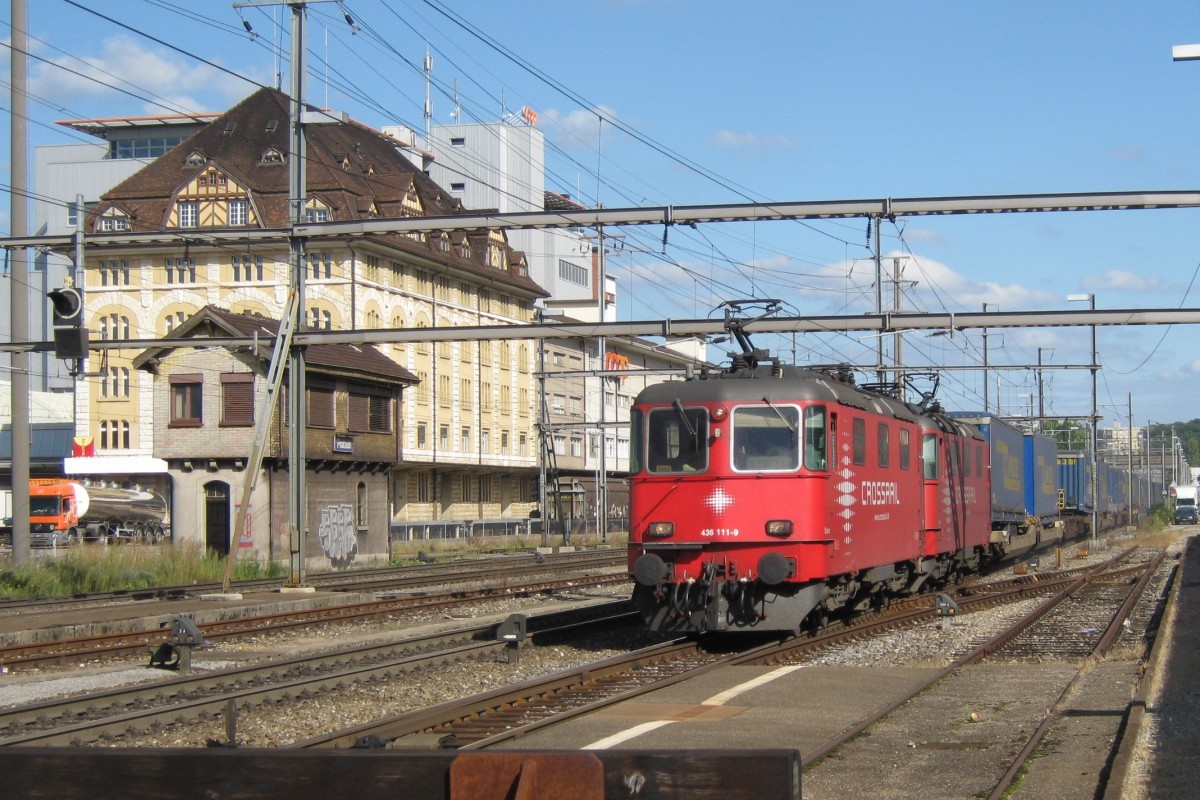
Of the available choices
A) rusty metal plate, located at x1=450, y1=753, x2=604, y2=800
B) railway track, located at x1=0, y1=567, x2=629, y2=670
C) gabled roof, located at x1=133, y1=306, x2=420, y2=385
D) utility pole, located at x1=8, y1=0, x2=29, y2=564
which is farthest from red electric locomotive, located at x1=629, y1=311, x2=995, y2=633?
gabled roof, located at x1=133, y1=306, x2=420, y2=385

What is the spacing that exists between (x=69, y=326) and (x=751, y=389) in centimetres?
972

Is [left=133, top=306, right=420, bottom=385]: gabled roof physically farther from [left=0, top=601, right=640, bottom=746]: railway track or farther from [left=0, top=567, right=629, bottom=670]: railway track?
[left=0, top=601, right=640, bottom=746]: railway track

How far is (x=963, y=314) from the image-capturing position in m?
21.2

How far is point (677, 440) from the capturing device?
51.8 ft

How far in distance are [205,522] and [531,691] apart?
27.3m

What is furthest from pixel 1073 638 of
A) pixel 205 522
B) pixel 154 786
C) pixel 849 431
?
pixel 205 522

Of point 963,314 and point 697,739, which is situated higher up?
point 963,314

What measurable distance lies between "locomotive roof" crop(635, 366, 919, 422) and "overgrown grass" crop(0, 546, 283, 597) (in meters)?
14.3

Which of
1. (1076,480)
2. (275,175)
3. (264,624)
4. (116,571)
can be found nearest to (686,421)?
(264,624)

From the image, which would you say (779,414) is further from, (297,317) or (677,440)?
(297,317)

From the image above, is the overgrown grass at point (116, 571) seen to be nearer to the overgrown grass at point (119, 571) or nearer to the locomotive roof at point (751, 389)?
the overgrown grass at point (119, 571)

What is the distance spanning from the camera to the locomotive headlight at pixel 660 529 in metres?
15.4

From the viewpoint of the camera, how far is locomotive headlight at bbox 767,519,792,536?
592 inches

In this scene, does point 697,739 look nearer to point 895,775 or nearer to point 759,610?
point 895,775
